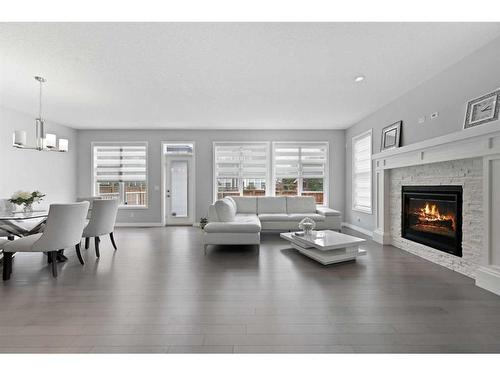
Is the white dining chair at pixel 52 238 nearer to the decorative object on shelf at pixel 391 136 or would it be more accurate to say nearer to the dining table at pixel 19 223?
the dining table at pixel 19 223

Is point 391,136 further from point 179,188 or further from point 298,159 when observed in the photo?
point 179,188

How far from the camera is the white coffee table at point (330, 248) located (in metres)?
3.34

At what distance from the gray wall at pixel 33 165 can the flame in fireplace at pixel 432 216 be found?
7371mm

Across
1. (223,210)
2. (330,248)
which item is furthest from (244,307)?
(223,210)

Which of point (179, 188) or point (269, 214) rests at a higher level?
point (179, 188)

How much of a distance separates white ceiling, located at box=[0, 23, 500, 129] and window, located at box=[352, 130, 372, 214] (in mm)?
971

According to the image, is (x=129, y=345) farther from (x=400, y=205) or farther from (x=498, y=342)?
(x=400, y=205)

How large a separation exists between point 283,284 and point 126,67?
329 cm

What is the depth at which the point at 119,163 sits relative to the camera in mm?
6836

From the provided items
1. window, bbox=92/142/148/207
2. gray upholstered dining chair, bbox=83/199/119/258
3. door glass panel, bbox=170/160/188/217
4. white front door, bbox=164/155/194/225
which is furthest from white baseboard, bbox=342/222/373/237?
window, bbox=92/142/148/207

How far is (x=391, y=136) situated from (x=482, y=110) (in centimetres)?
179

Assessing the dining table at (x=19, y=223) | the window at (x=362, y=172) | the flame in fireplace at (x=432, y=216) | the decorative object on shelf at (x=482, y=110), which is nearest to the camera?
the decorative object on shelf at (x=482, y=110)

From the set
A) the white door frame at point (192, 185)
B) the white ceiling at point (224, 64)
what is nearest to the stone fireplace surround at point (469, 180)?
the white ceiling at point (224, 64)
